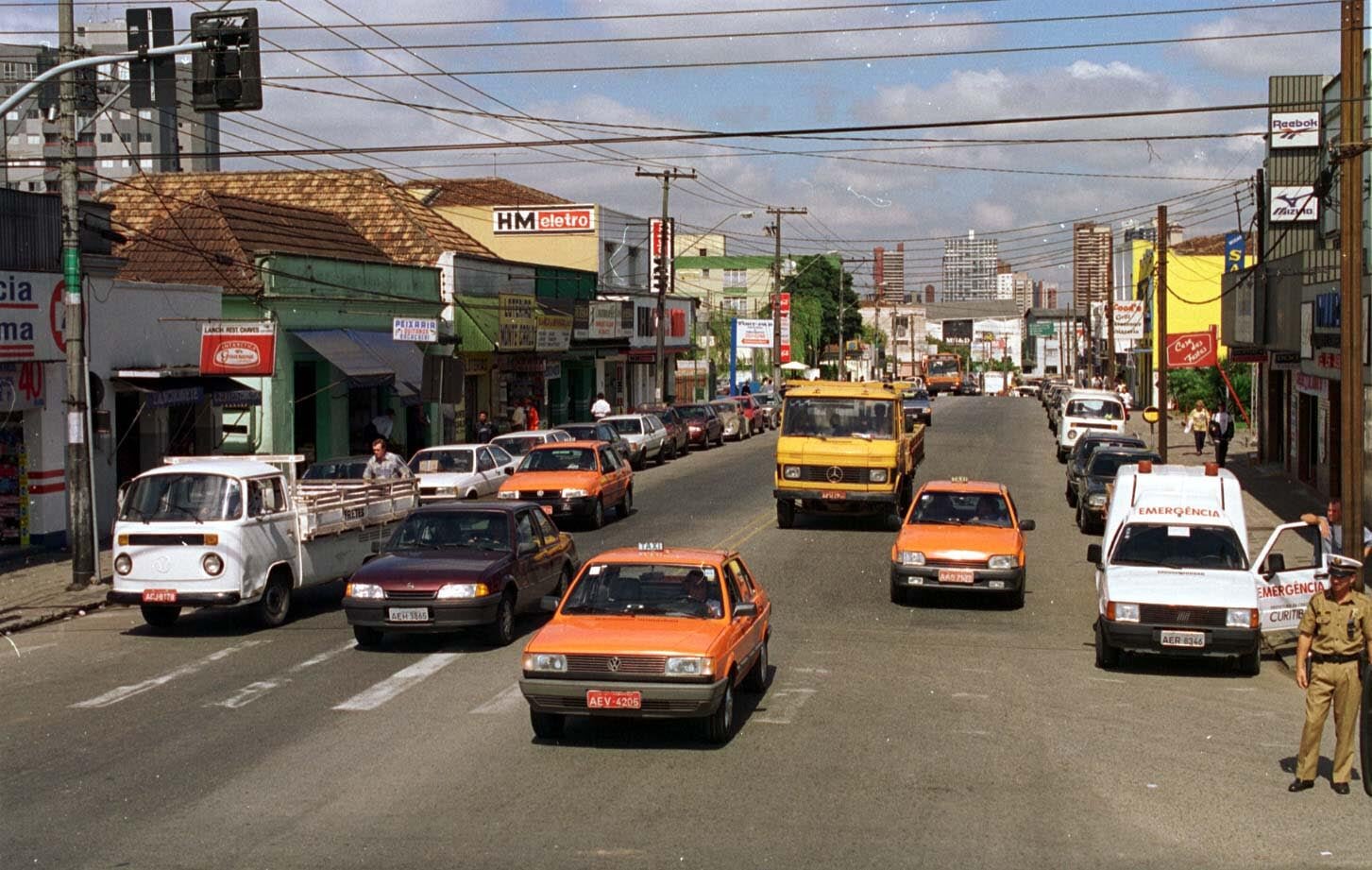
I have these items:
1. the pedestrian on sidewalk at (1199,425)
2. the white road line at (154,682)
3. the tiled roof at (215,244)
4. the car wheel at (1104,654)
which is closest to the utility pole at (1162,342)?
the pedestrian on sidewalk at (1199,425)

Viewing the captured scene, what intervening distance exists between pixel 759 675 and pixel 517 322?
37677mm

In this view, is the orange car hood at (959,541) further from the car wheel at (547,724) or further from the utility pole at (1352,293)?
the car wheel at (547,724)

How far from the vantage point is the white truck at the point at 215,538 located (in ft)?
56.3

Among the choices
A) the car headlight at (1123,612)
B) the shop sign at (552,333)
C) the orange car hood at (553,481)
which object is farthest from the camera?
the shop sign at (552,333)

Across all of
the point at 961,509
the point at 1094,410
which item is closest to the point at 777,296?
the point at 1094,410

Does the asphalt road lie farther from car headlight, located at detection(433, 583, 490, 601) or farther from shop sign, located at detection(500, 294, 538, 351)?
shop sign, located at detection(500, 294, 538, 351)

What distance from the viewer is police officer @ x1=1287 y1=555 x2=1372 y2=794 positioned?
10547mm

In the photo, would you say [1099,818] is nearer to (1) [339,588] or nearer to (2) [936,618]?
(2) [936,618]

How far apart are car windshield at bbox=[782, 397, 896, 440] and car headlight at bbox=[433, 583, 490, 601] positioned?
12578 millimetres

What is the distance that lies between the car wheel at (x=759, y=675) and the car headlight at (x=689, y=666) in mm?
2346

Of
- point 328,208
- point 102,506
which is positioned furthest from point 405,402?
point 102,506

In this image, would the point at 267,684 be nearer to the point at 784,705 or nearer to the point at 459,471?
the point at 784,705

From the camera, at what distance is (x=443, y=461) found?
30781mm

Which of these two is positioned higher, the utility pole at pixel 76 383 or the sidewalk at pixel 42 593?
the utility pole at pixel 76 383
